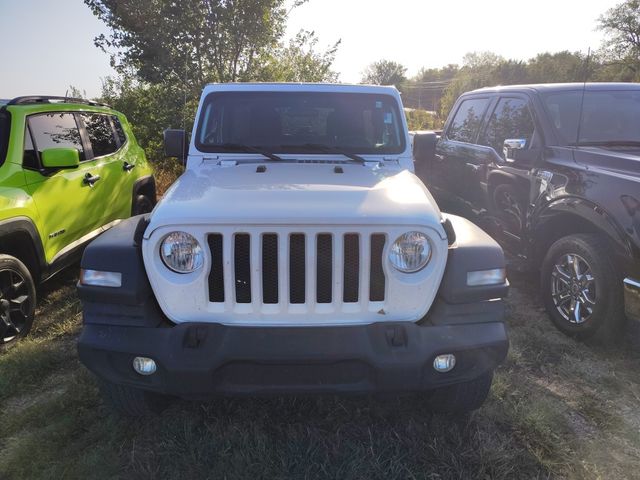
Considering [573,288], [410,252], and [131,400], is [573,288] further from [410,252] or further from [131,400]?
[131,400]

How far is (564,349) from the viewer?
3580 millimetres

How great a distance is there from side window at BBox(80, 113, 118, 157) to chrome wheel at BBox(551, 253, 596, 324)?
4571 millimetres

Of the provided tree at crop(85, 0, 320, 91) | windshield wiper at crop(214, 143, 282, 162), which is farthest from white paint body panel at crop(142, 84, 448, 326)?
tree at crop(85, 0, 320, 91)

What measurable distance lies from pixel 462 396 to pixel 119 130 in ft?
16.1

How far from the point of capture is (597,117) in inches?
169

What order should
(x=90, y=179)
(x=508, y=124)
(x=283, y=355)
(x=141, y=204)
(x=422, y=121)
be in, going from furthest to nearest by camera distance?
(x=422, y=121), (x=141, y=204), (x=508, y=124), (x=90, y=179), (x=283, y=355)

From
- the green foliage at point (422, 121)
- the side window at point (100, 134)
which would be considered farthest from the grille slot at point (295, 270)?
the green foliage at point (422, 121)

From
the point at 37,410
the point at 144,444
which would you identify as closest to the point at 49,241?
the point at 37,410

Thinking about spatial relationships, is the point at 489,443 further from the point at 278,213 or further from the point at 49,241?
the point at 49,241

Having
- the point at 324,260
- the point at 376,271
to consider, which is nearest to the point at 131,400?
the point at 324,260

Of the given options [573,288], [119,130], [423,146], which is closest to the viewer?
[573,288]

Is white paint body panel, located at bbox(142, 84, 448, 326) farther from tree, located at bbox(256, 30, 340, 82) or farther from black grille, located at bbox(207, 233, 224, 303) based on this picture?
tree, located at bbox(256, 30, 340, 82)

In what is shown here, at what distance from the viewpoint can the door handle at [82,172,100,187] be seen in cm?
452

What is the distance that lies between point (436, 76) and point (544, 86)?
60412 millimetres
